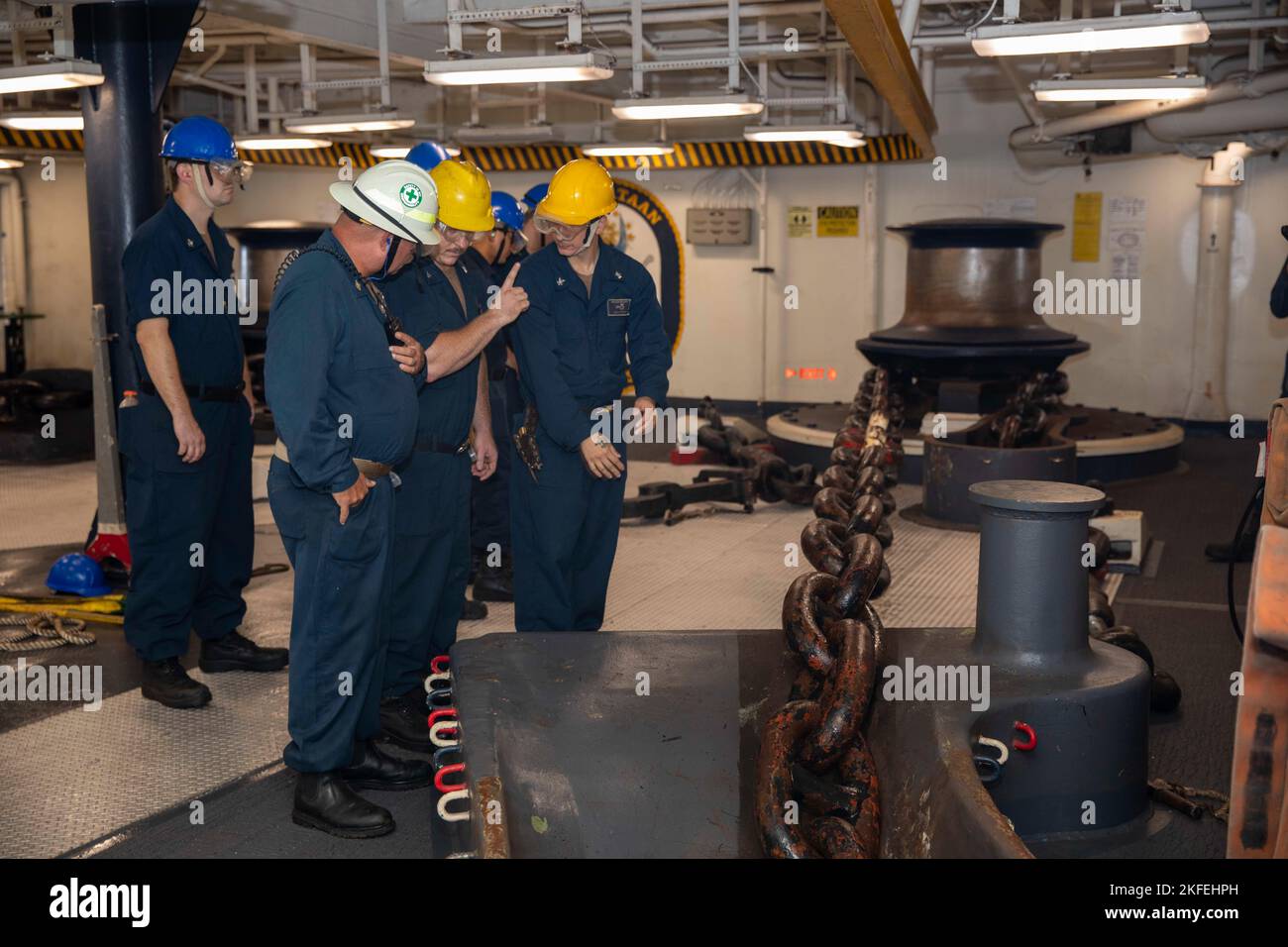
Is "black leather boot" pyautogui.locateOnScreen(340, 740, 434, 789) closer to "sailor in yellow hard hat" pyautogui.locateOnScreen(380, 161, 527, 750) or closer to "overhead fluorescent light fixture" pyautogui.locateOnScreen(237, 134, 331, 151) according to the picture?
"sailor in yellow hard hat" pyautogui.locateOnScreen(380, 161, 527, 750)

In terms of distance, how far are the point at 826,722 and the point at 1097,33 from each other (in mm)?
3506

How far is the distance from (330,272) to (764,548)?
3506 millimetres

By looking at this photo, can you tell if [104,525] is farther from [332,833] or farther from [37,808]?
[332,833]

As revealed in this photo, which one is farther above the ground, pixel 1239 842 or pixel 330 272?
pixel 330 272

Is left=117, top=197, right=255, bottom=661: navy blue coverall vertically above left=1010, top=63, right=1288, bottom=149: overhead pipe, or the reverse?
left=1010, top=63, right=1288, bottom=149: overhead pipe

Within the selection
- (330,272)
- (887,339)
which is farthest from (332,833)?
(887,339)

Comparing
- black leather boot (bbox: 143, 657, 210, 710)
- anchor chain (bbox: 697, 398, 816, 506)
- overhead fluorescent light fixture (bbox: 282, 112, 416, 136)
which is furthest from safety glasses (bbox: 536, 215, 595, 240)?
overhead fluorescent light fixture (bbox: 282, 112, 416, 136)

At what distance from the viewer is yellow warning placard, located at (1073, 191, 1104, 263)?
10344 mm

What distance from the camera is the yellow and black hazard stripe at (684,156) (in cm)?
1084

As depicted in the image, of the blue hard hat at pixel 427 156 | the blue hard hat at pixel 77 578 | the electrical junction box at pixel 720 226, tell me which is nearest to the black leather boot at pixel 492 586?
the blue hard hat at pixel 77 578

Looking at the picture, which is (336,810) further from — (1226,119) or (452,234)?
(1226,119)

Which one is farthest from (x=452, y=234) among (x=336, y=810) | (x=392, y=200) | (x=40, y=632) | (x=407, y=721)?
(x=40, y=632)

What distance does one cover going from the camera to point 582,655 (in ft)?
11.1

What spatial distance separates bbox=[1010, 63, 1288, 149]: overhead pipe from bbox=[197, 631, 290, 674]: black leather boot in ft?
20.0
